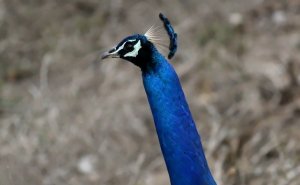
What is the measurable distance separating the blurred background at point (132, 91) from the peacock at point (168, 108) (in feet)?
2.85

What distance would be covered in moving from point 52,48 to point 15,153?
126cm

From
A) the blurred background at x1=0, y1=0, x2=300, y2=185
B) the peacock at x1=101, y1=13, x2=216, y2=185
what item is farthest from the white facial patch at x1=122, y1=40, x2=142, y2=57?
the blurred background at x1=0, y1=0, x2=300, y2=185

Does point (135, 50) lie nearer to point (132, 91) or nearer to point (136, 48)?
point (136, 48)

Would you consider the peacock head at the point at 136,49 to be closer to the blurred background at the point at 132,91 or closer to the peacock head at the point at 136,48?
the peacock head at the point at 136,48

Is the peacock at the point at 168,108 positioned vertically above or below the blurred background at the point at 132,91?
below

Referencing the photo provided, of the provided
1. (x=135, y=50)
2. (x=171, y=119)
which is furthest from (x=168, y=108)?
(x=135, y=50)

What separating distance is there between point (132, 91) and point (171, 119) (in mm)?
2447

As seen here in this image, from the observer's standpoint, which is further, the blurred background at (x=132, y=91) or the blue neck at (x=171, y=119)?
the blurred background at (x=132, y=91)

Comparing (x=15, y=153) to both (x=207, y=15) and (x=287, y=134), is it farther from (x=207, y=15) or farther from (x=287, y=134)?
→ (x=207, y=15)

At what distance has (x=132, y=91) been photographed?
4.80 metres

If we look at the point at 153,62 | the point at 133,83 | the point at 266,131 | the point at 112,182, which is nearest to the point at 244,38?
the point at 133,83

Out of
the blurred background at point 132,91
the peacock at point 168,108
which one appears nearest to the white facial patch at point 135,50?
the peacock at point 168,108

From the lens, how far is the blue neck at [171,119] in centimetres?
236

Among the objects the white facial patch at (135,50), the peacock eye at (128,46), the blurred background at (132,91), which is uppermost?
the blurred background at (132,91)
